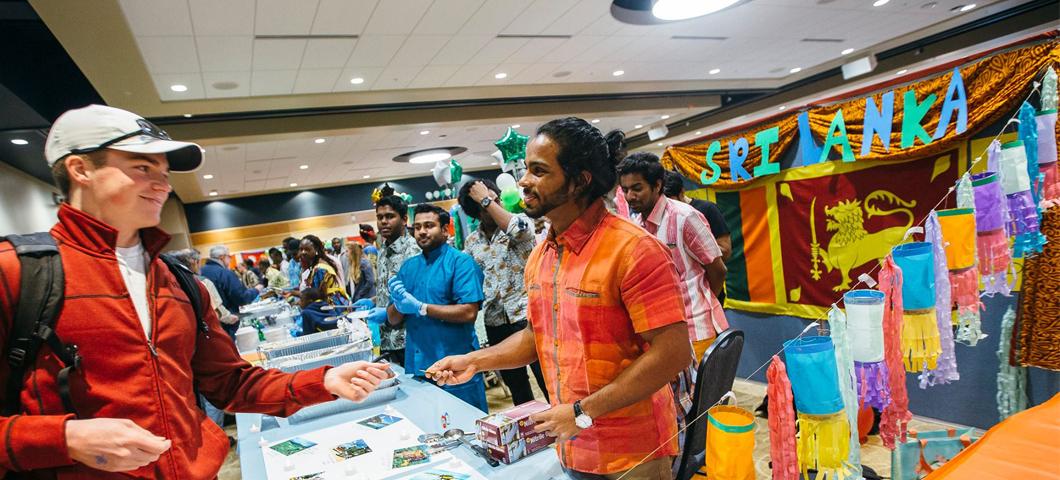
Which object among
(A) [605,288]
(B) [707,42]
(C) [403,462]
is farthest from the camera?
(B) [707,42]

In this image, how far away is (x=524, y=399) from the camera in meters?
2.98

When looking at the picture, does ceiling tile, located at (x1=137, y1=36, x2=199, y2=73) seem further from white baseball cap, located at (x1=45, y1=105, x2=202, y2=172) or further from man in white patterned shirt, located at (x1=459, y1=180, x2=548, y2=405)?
white baseball cap, located at (x1=45, y1=105, x2=202, y2=172)

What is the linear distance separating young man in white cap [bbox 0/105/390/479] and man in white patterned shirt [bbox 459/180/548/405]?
1.87 meters

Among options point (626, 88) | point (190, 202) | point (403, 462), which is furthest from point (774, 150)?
point (190, 202)

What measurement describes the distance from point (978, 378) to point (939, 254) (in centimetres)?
222

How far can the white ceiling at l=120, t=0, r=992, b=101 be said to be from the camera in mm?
4324

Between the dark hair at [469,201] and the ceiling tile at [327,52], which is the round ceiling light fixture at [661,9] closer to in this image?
the ceiling tile at [327,52]

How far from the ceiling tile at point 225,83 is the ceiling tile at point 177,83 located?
0.08m

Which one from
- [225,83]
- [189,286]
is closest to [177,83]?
[225,83]

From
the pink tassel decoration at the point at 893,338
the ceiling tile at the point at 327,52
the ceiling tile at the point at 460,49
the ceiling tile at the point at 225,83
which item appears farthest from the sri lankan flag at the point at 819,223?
the ceiling tile at the point at 225,83

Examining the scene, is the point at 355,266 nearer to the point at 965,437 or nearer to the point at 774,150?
the point at 774,150

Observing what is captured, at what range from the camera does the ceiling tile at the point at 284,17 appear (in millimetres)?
4051

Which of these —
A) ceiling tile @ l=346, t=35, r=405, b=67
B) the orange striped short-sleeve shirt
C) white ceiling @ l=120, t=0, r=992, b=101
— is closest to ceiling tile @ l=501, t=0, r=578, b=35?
white ceiling @ l=120, t=0, r=992, b=101

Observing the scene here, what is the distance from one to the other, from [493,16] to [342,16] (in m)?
1.36
